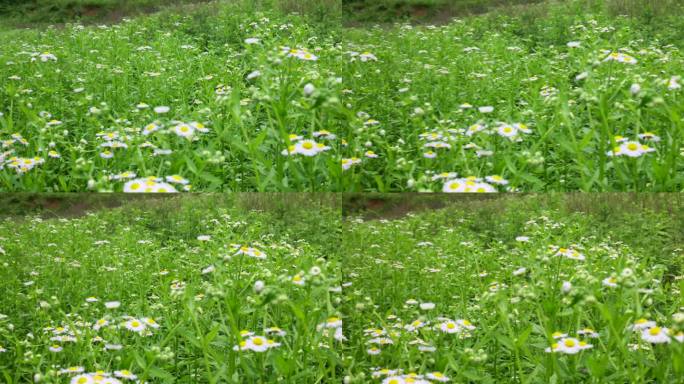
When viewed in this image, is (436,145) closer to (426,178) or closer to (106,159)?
(426,178)

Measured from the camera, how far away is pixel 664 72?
3.05 m

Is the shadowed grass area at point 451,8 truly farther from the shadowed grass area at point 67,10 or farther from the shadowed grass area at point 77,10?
the shadowed grass area at point 67,10

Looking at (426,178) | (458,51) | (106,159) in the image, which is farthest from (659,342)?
(106,159)

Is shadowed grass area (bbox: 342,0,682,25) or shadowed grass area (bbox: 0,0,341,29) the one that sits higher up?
shadowed grass area (bbox: 342,0,682,25)

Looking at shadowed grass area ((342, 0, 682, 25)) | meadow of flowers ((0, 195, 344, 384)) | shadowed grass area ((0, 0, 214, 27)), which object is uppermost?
shadowed grass area ((342, 0, 682, 25))

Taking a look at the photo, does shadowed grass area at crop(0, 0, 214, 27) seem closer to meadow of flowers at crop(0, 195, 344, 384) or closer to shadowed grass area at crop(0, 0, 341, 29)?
shadowed grass area at crop(0, 0, 341, 29)

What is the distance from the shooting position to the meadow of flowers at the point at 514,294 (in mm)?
2680

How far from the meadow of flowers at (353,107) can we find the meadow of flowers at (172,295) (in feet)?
1.01

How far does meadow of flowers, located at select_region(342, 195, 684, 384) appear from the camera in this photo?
2680mm

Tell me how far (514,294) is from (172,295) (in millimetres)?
1293

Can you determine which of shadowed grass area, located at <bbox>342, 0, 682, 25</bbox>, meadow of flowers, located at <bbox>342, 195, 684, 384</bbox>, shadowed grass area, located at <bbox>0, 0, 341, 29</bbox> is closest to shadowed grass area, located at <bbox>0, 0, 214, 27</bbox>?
shadowed grass area, located at <bbox>0, 0, 341, 29</bbox>

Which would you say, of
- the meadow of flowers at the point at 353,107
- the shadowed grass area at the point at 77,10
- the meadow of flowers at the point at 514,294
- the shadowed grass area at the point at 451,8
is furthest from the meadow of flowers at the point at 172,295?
the shadowed grass area at the point at 77,10

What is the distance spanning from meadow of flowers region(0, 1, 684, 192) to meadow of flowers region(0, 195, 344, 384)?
308 millimetres

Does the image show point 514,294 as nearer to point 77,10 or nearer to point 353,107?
point 353,107
